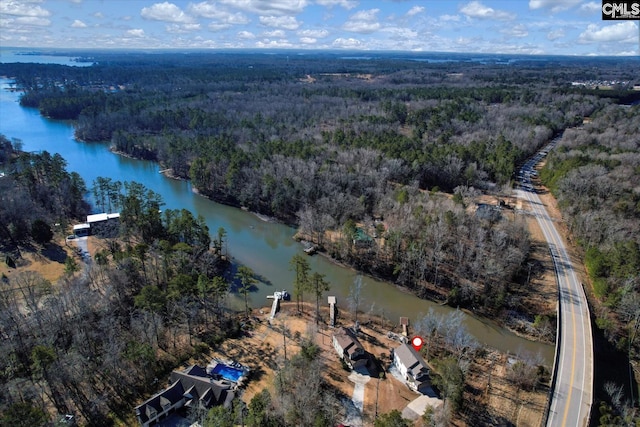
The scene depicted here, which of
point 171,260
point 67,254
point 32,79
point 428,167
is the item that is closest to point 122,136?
point 67,254

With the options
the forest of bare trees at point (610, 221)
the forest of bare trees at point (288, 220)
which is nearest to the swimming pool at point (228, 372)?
the forest of bare trees at point (288, 220)

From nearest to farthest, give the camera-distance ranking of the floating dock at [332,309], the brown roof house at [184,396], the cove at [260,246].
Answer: the brown roof house at [184,396]
the floating dock at [332,309]
the cove at [260,246]

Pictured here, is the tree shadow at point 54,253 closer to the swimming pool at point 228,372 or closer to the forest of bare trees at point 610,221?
the swimming pool at point 228,372

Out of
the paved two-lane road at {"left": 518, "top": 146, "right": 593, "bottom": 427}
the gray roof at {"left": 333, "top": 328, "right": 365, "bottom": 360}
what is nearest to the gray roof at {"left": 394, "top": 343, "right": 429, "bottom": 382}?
the gray roof at {"left": 333, "top": 328, "right": 365, "bottom": 360}

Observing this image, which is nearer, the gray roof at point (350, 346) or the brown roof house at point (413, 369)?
the brown roof house at point (413, 369)

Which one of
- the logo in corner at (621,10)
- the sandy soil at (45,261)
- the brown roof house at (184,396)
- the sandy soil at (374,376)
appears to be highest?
the logo in corner at (621,10)

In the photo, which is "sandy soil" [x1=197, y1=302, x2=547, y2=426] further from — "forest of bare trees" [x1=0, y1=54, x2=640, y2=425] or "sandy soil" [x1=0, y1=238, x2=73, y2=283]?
"sandy soil" [x1=0, y1=238, x2=73, y2=283]
